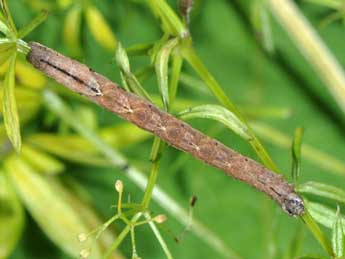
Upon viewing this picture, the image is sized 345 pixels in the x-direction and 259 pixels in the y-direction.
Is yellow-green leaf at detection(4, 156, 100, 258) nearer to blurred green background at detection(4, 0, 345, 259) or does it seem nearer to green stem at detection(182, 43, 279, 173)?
blurred green background at detection(4, 0, 345, 259)

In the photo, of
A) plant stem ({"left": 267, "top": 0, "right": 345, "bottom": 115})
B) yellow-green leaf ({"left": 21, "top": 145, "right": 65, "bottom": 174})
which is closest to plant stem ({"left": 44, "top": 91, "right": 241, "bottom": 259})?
yellow-green leaf ({"left": 21, "top": 145, "right": 65, "bottom": 174})

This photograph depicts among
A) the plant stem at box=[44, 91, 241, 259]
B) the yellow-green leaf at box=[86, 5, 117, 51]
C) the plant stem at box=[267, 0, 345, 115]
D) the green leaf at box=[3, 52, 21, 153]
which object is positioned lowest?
the green leaf at box=[3, 52, 21, 153]

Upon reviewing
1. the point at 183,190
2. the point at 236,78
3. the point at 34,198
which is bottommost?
the point at 34,198

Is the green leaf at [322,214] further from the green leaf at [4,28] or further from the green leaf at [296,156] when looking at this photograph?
the green leaf at [4,28]

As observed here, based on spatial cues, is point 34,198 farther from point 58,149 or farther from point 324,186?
point 324,186

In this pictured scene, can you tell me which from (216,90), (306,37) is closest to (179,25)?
(216,90)

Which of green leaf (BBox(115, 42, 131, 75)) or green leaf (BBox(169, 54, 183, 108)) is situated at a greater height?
green leaf (BBox(169, 54, 183, 108))
